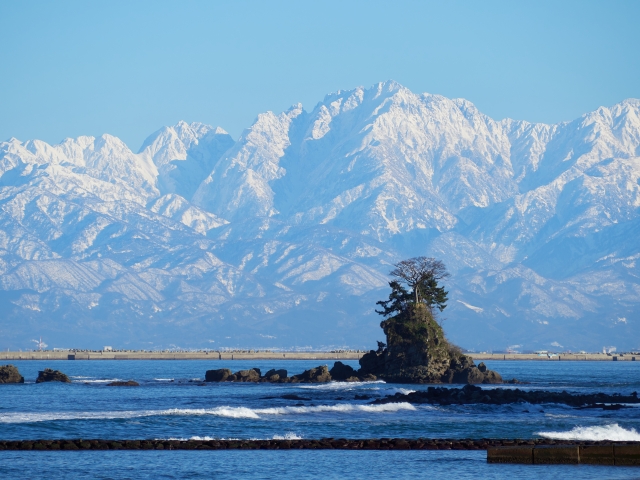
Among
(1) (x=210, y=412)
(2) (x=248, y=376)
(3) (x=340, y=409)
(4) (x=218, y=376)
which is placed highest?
(2) (x=248, y=376)

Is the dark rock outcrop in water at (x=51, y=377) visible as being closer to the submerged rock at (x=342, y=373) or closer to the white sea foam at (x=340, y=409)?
the submerged rock at (x=342, y=373)

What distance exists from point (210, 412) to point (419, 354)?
1824 inches

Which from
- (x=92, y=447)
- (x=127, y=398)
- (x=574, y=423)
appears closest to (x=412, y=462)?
(x=92, y=447)

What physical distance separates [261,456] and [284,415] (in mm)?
21220

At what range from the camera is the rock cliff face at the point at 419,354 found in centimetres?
10838

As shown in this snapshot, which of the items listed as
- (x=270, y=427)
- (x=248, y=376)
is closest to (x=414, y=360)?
(x=248, y=376)

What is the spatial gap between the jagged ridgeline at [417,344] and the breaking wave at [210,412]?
1483 inches

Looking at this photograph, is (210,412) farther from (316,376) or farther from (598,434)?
(316,376)

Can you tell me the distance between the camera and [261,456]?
45531 mm

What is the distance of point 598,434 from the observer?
5338 cm

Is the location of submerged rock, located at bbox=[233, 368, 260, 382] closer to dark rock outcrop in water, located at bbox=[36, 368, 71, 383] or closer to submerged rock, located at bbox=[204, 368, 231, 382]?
submerged rock, located at bbox=[204, 368, 231, 382]

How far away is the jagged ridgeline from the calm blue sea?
13.9 meters

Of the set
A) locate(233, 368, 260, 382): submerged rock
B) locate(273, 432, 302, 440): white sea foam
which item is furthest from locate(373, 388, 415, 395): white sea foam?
locate(233, 368, 260, 382): submerged rock

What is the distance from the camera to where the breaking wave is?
2450 inches
